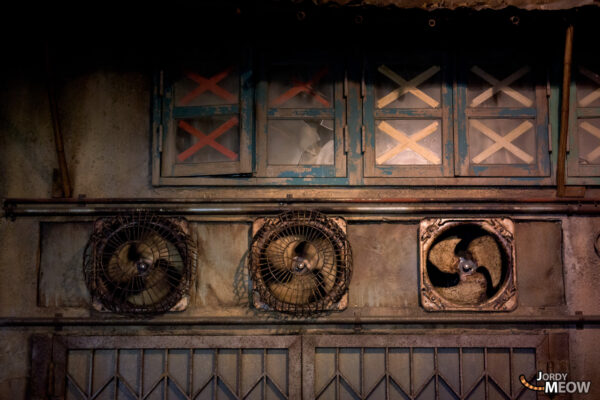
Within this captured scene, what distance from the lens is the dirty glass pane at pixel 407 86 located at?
5.18 metres

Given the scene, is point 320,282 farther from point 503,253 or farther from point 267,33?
point 267,33

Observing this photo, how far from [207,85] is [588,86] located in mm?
4277

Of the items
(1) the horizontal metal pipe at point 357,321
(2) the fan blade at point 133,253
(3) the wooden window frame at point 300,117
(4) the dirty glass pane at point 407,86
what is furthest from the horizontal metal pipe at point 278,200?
(1) the horizontal metal pipe at point 357,321

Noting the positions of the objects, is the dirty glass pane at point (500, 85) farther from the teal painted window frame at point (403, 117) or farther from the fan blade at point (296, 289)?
the fan blade at point (296, 289)

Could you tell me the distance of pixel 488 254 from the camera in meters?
5.06

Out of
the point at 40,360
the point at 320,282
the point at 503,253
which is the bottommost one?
the point at 40,360

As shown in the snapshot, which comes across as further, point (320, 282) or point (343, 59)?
point (343, 59)

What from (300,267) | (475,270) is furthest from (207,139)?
(475,270)

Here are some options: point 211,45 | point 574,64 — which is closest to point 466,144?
point 574,64

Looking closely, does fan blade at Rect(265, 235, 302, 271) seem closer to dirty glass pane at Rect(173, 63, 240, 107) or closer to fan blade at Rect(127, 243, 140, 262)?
fan blade at Rect(127, 243, 140, 262)

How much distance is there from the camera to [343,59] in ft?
17.2

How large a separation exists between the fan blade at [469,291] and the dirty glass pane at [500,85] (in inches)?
76.1

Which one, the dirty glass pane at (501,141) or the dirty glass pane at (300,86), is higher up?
the dirty glass pane at (300,86)

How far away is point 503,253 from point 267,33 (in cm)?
353
